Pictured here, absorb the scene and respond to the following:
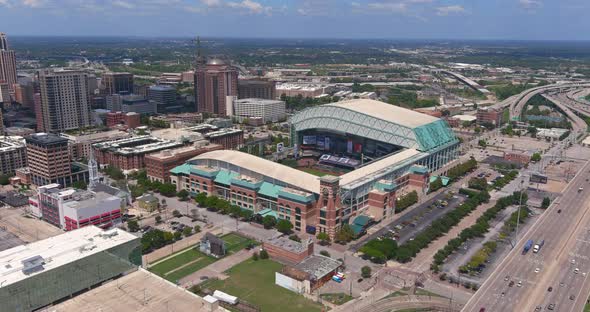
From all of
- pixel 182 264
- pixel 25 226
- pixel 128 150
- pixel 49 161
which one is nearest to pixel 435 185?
pixel 182 264

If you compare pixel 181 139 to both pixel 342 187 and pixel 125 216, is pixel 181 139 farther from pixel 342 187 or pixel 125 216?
pixel 342 187

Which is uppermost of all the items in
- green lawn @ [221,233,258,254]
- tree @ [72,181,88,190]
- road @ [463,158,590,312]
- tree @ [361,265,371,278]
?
tree @ [72,181,88,190]

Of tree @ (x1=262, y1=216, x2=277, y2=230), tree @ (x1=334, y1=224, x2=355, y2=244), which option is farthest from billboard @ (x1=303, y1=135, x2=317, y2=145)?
tree @ (x1=334, y1=224, x2=355, y2=244)

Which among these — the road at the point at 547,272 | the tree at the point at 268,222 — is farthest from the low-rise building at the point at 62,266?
the road at the point at 547,272

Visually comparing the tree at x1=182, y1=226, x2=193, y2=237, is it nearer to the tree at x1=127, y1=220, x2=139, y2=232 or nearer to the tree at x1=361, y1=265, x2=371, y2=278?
the tree at x1=127, y1=220, x2=139, y2=232

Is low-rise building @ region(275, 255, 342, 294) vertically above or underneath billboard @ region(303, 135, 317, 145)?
underneath

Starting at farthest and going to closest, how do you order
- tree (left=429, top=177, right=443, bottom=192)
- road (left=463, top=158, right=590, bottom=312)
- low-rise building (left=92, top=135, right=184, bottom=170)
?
low-rise building (left=92, top=135, right=184, bottom=170) < tree (left=429, top=177, right=443, bottom=192) < road (left=463, top=158, right=590, bottom=312)

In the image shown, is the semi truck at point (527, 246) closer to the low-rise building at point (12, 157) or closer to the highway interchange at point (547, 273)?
the highway interchange at point (547, 273)

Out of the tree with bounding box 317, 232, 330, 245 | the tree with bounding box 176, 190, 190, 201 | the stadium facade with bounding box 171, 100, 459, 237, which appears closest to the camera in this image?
the tree with bounding box 317, 232, 330, 245

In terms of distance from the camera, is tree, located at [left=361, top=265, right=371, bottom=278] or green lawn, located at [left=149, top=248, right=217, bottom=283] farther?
green lawn, located at [left=149, top=248, right=217, bottom=283]
